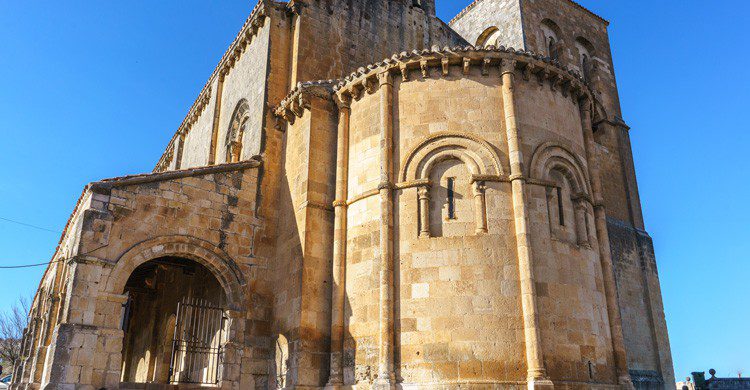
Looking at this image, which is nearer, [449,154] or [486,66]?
[449,154]

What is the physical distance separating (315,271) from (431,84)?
4681mm

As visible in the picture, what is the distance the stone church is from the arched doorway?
0.66ft

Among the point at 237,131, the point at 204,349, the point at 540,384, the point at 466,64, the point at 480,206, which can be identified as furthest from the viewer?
the point at 237,131

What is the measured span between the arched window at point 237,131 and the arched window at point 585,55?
13.0 metres

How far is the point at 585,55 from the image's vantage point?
2284cm

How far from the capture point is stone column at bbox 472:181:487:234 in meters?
11.1

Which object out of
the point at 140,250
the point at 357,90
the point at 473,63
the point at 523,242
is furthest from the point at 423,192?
the point at 140,250

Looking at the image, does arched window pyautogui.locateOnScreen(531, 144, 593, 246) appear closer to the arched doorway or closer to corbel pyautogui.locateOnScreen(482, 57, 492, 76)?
corbel pyautogui.locateOnScreen(482, 57, 492, 76)

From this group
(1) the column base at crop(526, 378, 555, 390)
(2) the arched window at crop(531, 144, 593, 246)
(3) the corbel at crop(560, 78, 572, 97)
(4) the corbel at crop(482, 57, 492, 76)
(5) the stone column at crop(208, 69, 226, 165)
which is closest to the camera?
(1) the column base at crop(526, 378, 555, 390)

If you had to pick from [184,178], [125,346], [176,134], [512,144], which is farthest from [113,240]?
[176,134]

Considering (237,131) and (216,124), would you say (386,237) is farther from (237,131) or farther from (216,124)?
(216,124)

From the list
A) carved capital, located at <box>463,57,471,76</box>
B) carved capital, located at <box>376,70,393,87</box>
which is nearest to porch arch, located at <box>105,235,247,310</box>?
carved capital, located at <box>376,70,393,87</box>

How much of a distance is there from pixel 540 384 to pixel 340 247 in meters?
4.79

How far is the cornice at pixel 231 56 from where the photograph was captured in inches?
651
